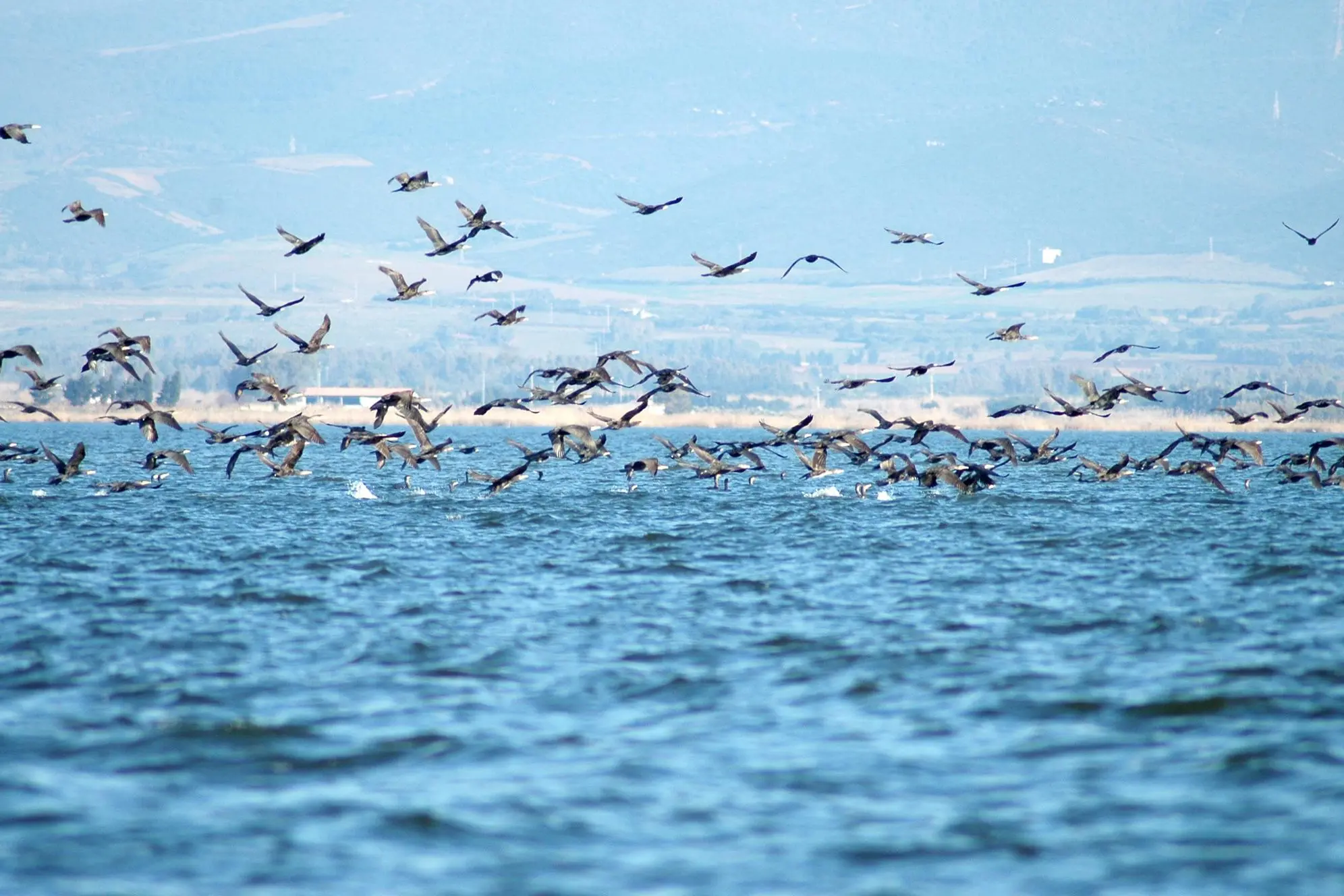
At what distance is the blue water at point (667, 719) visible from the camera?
11703 mm

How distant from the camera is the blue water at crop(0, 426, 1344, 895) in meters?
11.7

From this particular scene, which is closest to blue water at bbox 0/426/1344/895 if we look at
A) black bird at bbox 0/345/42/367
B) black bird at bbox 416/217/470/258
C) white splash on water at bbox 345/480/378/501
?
black bird at bbox 0/345/42/367

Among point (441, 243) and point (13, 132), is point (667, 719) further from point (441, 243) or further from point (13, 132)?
point (13, 132)

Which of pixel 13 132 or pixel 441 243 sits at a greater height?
pixel 13 132

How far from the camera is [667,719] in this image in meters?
15.4

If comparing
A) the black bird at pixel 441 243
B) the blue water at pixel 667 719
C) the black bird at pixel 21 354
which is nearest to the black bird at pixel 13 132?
the black bird at pixel 21 354

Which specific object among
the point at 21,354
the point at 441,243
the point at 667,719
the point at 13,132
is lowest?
the point at 667,719

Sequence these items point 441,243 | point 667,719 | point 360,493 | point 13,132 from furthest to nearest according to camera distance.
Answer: point 360,493, point 441,243, point 13,132, point 667,719

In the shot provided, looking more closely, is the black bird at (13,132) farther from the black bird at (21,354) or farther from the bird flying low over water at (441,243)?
the bird flying low over water at (441,243)

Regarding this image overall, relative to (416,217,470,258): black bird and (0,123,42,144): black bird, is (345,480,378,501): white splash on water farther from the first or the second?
(0,123,42,144): black bird

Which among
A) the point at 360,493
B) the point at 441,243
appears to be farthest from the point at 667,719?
the point at 360,493

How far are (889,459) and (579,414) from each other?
107 metres

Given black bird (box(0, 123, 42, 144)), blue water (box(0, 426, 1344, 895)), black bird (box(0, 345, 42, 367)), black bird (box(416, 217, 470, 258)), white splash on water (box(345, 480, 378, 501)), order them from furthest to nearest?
white splash on water (box(345, 480, 378, 501))
black bird (box(416, 217, 470, 258))
black bird (box(0, 123, 42, 144))
black bird (box(0, 345, 42, 367))
blue water (box(0, 426, 1344, 895))

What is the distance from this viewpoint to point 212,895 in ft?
36.0
